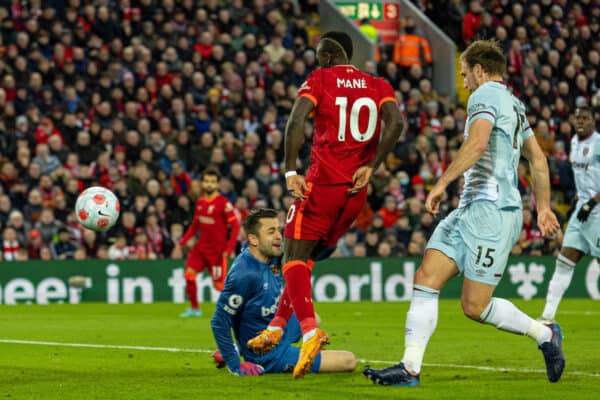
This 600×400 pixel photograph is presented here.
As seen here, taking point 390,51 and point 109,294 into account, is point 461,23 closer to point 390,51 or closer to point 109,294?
point 390,51

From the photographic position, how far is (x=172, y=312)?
17328 millimetres

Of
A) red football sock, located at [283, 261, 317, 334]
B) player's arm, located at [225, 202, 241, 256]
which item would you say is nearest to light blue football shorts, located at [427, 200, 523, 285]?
red football sock, located at [283, 261, 317, 334]

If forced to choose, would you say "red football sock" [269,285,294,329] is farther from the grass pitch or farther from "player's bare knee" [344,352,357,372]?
"player's bare knee" [344,352,357,372]

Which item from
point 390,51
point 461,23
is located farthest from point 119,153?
point 461,23

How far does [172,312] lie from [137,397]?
390 inches

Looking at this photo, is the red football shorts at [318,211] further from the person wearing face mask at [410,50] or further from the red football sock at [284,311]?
the person wearing face mask at [410,50]

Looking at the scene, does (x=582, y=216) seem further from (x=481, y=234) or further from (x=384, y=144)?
(x=481, y=234)

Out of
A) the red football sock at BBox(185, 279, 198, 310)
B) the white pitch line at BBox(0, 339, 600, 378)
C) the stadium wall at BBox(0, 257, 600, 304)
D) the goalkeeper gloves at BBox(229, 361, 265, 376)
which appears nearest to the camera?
the goalkeeper gloves at BBox(229, 361, 265, 376)

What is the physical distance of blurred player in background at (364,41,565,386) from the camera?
7695mm

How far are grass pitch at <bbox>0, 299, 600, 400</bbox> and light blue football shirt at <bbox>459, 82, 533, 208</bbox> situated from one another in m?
1.22

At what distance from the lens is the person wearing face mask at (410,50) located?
25.9m

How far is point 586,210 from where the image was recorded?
12242mm

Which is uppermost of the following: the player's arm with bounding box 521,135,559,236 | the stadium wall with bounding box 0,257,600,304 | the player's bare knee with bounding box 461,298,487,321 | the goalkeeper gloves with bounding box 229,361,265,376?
the player's arm with bounding box 521,135,559,236

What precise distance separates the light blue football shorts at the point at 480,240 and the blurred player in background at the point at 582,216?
15.2ft
